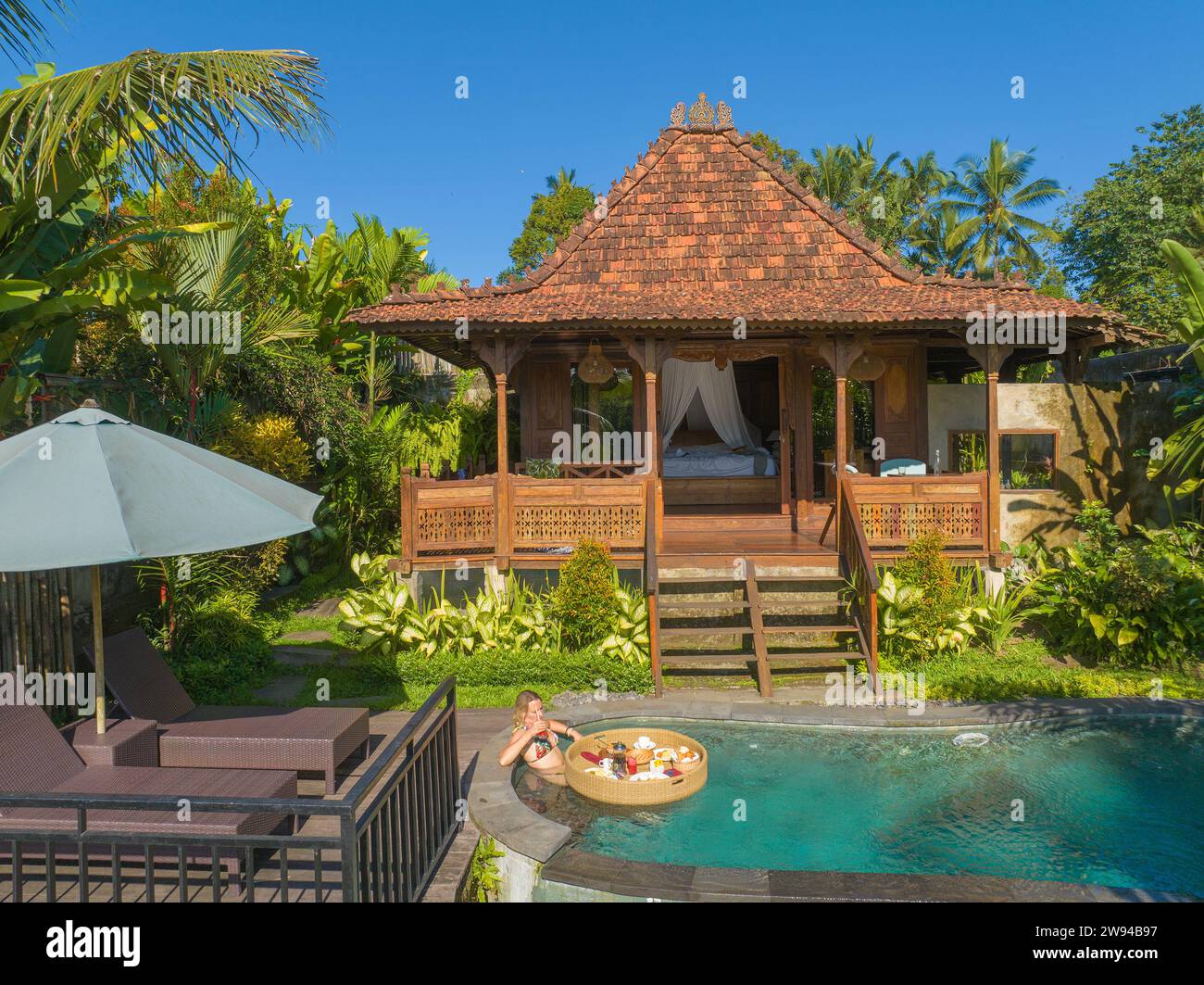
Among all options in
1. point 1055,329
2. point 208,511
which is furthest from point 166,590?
point 1055,329

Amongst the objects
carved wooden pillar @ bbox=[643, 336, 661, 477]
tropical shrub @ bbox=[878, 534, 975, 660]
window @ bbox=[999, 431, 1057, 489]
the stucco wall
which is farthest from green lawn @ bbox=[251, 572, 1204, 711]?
window @ bbox=[999, 431, 1057, 489]

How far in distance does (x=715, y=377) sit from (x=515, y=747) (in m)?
10.8

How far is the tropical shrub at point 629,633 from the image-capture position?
948 centimetres

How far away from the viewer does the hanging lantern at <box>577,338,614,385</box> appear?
12391mm

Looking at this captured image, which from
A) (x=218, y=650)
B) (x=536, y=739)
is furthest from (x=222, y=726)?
(x=218, y=650)

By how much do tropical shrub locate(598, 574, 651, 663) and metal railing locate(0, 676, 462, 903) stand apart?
159 inches

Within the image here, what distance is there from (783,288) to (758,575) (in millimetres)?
4376

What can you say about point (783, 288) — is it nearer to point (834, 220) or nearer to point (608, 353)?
point (834, 220)

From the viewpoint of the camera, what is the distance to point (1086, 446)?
12.8 meters

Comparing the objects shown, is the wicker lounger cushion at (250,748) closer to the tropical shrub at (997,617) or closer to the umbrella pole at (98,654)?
the umbrella pole at (98,654)

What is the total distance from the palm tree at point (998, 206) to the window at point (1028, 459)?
28920 millimetres

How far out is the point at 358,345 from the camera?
1656 centimetres

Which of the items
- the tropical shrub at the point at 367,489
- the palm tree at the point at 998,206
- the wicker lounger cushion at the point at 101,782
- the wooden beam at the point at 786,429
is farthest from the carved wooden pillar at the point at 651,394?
the palm tree at the point at 998,206
